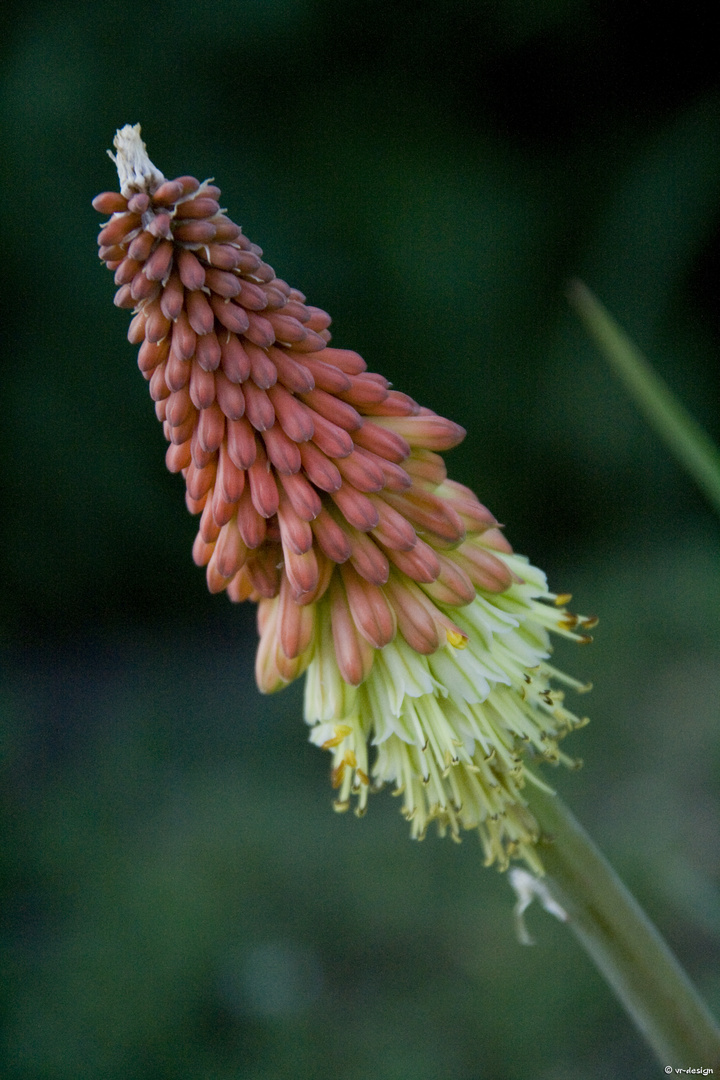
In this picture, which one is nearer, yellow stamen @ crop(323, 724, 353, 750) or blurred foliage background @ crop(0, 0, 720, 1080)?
yellow stamen @ crop(323, 724, 353, 750)

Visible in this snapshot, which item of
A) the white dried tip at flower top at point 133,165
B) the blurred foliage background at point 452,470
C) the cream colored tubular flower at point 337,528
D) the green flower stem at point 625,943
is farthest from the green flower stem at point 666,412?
the blurred foliage background at point 452,470

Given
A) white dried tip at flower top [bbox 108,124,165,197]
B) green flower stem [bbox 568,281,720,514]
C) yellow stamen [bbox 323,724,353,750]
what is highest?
white dried tip at flower top [bbox 108,124,165,197]

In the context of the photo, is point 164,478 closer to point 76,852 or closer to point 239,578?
point 76,852

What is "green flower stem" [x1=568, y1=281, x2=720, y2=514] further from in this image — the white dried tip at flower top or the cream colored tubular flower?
the white dried tip at flower top

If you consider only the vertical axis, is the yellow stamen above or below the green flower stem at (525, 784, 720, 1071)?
above

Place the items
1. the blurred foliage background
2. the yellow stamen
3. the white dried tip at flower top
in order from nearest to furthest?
the white dried tip at flower top, the yellow stamen, the blurred foliage background

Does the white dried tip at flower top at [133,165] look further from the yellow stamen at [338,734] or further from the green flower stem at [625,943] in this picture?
the green flower stem at [625,943]

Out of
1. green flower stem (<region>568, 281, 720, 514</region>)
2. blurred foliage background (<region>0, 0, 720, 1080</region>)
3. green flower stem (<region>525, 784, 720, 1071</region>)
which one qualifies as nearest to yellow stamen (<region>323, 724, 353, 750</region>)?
green flower stem (<region>525, 784, 720, 1071</region>)

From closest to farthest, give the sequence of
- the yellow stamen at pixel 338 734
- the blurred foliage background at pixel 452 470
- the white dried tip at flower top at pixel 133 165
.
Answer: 1. the white dried tip at flower top at pixel 133 165
2. the yellow stamen at pixel 338 734
3. the blurred foliage background at pixel 452 470
